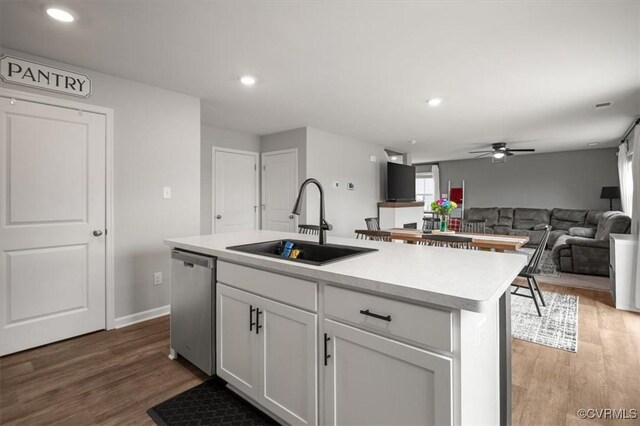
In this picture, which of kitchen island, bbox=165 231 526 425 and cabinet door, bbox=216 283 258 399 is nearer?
kitchen island, bbox=165 231 526 425

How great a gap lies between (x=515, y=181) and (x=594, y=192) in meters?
1.64

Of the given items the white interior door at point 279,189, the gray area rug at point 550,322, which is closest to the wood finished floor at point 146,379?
the gray area rug at point 550,322

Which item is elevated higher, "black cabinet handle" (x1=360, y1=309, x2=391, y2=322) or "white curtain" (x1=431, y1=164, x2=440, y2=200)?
"white curtain" (x1=431, y1=164, x2=440, y2=200)

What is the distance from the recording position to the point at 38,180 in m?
2.48

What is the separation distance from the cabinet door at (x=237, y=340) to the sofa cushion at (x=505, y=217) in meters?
8.10

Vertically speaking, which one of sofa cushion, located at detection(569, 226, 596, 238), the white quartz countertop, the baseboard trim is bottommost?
the baseboard trim

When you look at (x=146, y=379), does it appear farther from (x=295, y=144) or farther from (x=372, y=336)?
(x=295, y=144)

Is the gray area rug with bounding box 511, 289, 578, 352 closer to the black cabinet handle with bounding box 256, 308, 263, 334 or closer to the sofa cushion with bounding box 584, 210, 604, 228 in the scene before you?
the black cabinet handle with bounding box 256, 308, 263, 334

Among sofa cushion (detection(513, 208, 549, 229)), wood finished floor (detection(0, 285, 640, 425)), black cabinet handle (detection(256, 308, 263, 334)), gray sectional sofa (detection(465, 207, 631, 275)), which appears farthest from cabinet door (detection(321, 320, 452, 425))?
sofa cushion (detection(513, 208, 549, 229))

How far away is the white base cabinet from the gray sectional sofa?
533 centimetres

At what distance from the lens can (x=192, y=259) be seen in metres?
2.06

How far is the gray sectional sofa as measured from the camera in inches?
187

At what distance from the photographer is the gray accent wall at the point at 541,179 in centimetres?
736

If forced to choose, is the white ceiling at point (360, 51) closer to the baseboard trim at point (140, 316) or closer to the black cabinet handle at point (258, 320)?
the black cabinet handle at point (258, 320)
